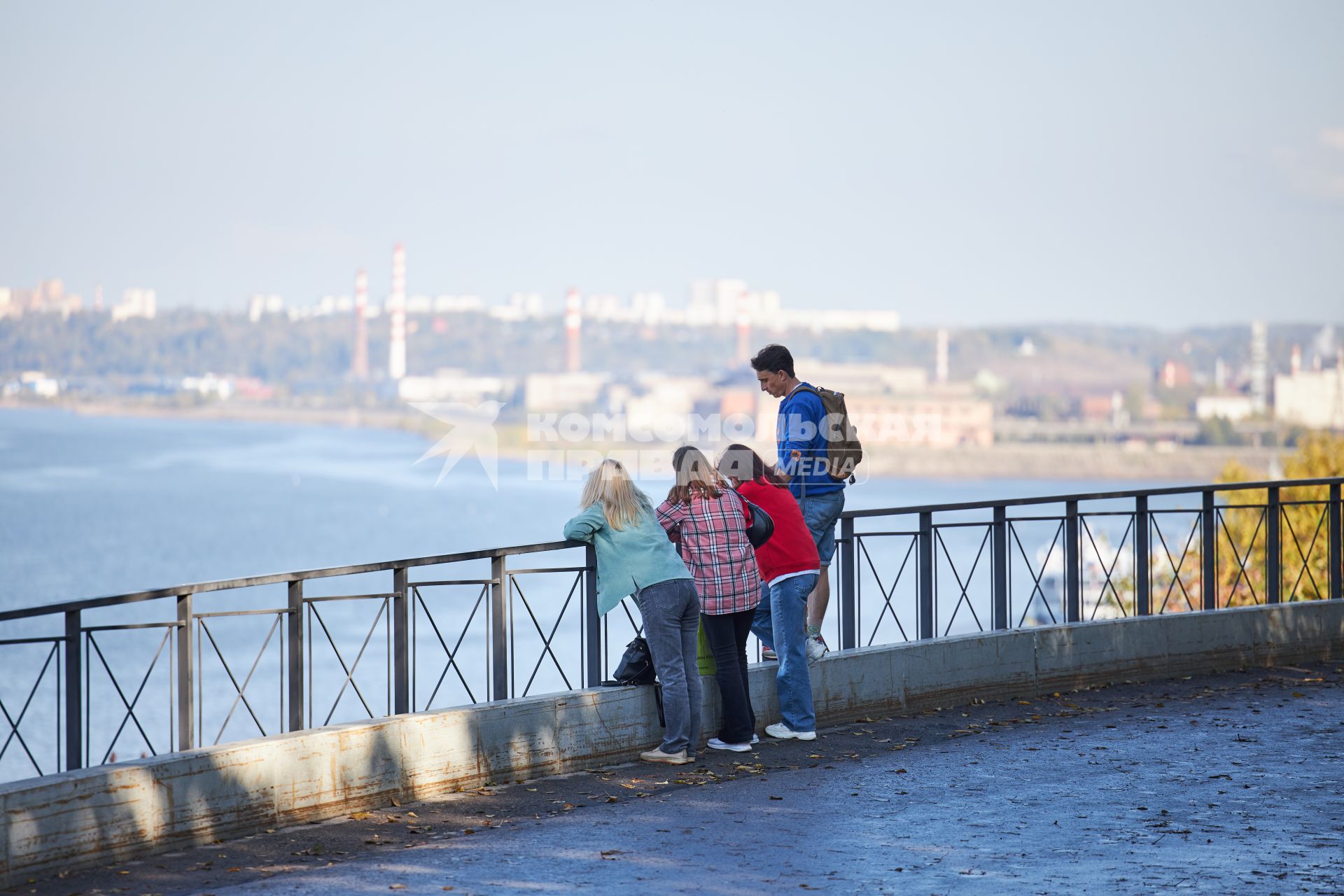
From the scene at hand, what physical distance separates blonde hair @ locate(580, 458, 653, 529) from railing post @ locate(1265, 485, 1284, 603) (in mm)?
6008

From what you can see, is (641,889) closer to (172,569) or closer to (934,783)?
(934,783)

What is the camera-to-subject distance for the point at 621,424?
577 feet

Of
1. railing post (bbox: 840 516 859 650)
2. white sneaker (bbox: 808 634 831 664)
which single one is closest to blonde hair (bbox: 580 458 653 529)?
white sneaker (bbox: 808 634 831 664)

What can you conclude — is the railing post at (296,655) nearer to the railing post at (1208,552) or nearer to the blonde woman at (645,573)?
the blonde woman at (645,573)

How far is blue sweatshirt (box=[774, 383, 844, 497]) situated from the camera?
8.65 metres

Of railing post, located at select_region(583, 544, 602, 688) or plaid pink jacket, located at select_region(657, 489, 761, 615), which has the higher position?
plaid pink jacket, located at select_region(657, 489, 761, 615)

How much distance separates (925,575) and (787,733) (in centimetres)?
187

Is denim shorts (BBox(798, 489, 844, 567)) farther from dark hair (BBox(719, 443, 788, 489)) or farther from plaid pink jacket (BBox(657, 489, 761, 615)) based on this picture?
plaid pink jacket (BBox(657, 489, 761, 615))

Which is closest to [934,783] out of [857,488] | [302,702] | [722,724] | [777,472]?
[722,724]

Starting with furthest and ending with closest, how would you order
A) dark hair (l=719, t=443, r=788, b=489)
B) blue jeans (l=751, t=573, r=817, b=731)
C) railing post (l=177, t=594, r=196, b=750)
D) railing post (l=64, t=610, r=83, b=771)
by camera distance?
blue jeans (l=751, t=573, r=817, b=731) → dark hair (l=719, t=443, r=788, b=489) → railing post (l=177, t=594, r=196, b=750) → railing post (l=64, t=610, r=83, b=771)

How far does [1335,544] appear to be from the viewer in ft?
39.9

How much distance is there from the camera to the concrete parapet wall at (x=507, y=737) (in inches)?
235

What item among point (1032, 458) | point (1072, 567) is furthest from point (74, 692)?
point (1032, 458)

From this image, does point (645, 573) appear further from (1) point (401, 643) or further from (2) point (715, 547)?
(1) point (401, 643)
